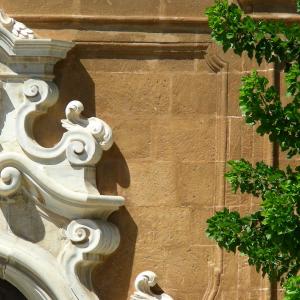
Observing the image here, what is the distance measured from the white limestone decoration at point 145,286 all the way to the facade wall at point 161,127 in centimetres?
9

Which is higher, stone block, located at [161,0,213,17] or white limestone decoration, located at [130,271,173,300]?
stone block, located at [161,0,213,17]

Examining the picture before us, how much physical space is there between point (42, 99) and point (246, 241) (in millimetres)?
3179

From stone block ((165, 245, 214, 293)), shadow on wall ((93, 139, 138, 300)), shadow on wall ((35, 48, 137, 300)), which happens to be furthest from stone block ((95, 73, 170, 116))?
stone block ((165, 245, 214, 293))

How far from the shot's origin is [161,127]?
874 inches

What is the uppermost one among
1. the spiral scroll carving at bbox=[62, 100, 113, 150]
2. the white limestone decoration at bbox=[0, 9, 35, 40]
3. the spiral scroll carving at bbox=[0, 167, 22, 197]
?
the white limestone decoration at bbox=[0, 9, 35, 40]

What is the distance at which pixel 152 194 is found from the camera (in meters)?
22.2

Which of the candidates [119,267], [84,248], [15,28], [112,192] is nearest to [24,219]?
[84,248]

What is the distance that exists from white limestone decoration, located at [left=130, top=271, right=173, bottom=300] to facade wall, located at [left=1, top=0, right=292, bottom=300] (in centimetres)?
9

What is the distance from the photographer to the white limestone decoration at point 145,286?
22.0 meters

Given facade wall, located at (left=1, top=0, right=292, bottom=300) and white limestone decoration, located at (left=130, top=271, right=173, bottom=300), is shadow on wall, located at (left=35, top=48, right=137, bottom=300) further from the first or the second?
white limestone decoration, located at (left=130, top=271, right=173, bottom=300)

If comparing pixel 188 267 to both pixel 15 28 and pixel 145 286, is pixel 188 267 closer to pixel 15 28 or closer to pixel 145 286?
pixel 145 286

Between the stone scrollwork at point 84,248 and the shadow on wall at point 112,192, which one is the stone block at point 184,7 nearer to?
the shadow on wall at point 112,192

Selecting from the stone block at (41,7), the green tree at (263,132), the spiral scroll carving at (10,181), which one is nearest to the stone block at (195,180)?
the spiral scroll carving at (10,181)

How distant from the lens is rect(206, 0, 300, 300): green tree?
19297 millimetres
